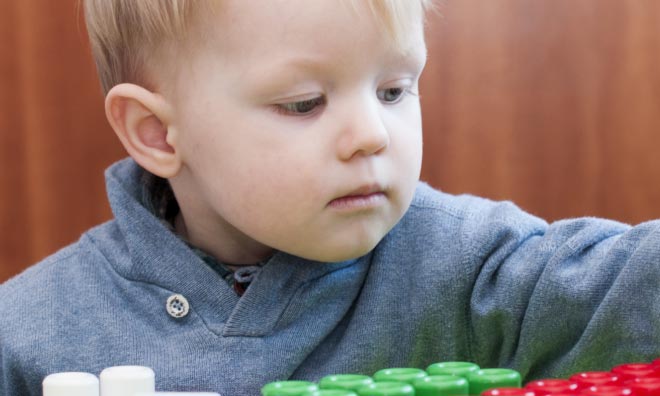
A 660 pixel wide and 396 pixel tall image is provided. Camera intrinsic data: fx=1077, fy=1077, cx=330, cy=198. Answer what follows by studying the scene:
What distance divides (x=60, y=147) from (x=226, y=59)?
65cm

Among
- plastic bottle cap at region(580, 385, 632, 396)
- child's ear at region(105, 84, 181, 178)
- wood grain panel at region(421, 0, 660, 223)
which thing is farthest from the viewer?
wood grain panel at region(421, 0, 660, 223)

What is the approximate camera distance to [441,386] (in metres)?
0.56

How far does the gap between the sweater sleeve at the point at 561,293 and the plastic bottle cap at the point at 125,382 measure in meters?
0.28

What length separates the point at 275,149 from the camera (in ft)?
2.46

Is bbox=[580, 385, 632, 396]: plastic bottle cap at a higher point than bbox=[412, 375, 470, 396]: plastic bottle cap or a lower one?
higher

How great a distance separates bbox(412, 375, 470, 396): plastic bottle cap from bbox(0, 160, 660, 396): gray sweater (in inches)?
8.0

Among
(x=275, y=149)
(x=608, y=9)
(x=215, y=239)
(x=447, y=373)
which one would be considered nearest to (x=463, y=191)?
(x=608, y=9)

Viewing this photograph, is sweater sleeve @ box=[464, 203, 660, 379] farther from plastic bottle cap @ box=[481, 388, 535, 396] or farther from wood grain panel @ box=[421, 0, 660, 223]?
wood grain panel @ box=[421, 0, 660, 223]

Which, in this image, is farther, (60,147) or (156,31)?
(60,147)

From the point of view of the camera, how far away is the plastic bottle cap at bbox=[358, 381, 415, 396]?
548 millimetres

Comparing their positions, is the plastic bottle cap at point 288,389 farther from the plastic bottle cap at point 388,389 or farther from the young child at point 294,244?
the young child at point 294,244

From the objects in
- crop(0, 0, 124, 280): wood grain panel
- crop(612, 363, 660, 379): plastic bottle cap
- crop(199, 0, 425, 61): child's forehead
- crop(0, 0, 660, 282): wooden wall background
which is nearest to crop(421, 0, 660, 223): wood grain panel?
crop(0, 0, 660, 282): wooden wall background

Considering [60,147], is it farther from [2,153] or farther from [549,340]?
[549,340]

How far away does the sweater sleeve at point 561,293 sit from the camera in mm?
699
